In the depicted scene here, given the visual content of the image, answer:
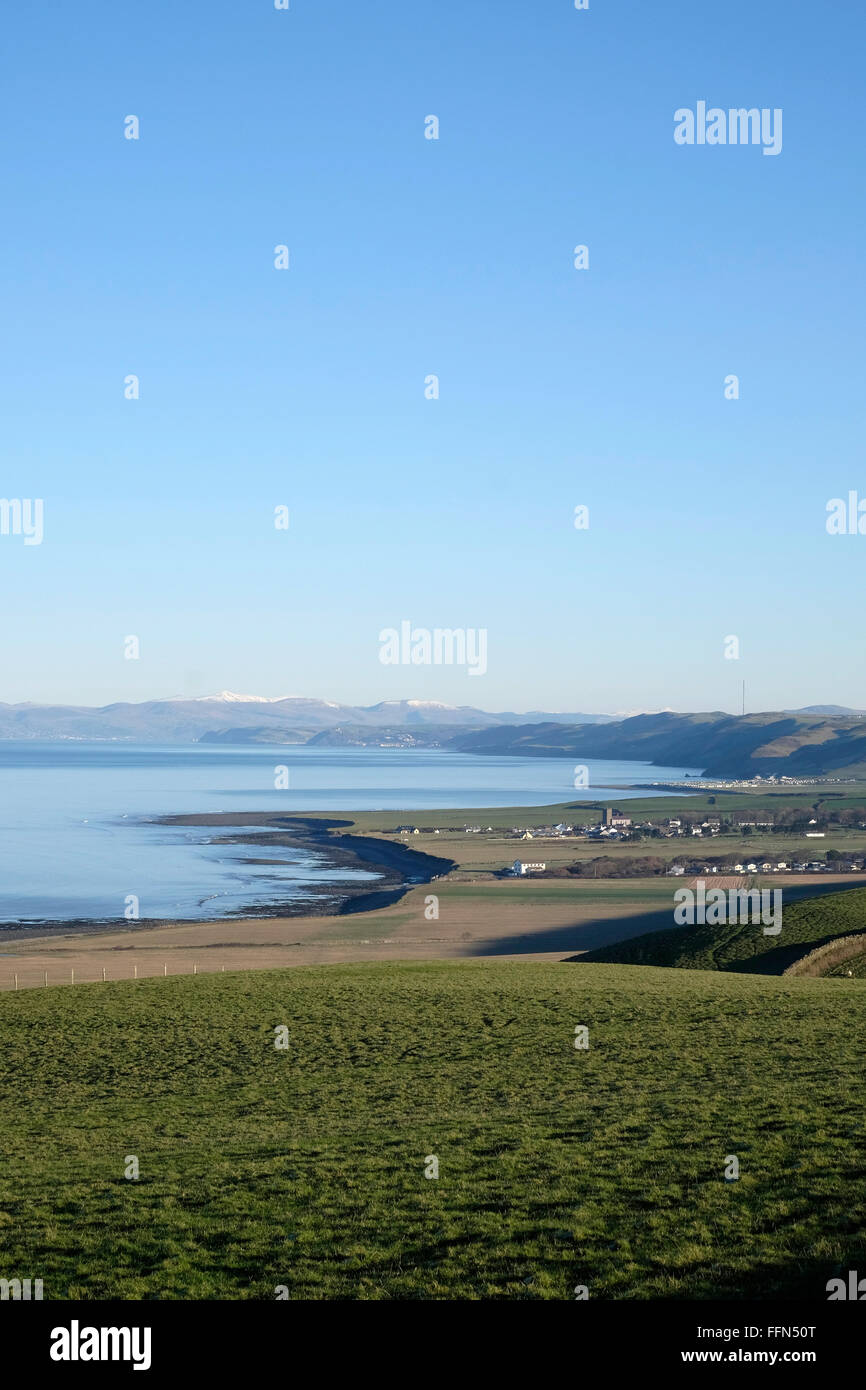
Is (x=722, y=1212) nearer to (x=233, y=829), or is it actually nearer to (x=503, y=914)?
(x=503, y=914)

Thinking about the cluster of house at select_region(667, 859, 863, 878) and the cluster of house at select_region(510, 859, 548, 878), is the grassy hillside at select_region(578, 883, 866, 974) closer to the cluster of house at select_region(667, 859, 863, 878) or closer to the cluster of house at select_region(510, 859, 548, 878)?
the cluster of house at select_region(510, 859, 548, 878)

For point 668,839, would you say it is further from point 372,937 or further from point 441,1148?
point 441,1148

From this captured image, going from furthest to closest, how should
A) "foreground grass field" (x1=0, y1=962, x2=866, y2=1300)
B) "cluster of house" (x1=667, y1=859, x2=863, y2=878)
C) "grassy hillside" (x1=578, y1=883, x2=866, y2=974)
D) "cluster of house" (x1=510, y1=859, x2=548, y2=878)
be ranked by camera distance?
"cluster of house" (x1=667, y1=859, x2=863, y2=878) < "cluster of house" (x1=510, y1=859, x2=548, y2=878) < "grassy hillside" (x1=578, y1=883, x2=866, y2=974) < "foreground grass field" (x1=0, y1=962, x2=866, y2=1300)

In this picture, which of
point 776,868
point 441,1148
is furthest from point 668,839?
point 441,1148

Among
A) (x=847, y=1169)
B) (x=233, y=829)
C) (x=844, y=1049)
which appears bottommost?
(x=233, y=829)

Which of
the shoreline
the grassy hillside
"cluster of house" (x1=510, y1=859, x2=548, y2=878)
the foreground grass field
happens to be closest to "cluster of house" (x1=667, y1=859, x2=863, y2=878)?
"cluster of house" (x1=510, y1=859, x2=548, y2=878)
